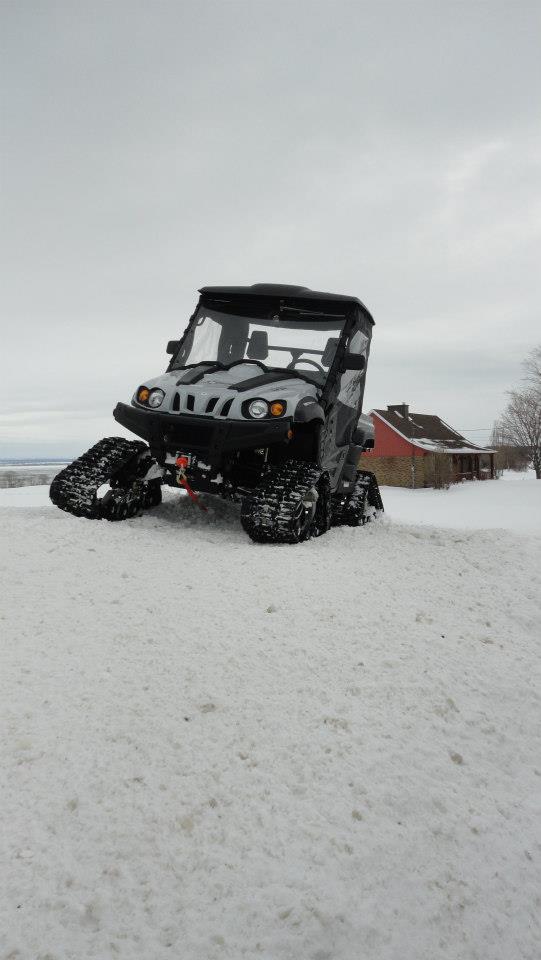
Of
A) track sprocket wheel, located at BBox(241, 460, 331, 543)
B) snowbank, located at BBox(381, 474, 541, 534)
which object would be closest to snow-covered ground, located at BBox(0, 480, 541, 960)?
track sprocket wheel, located at BBox(241, 460, 331, 543)

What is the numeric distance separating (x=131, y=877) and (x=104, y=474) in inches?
176

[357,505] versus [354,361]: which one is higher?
[354,361]

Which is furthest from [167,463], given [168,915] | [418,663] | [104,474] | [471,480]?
[471,480]

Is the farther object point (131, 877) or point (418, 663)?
point (418, 663)

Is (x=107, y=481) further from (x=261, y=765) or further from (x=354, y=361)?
(x=261, y=765)

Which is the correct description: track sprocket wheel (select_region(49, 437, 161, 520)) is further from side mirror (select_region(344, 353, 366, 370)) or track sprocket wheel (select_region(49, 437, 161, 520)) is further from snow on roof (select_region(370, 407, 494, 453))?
snow on roof (select_region(370, 407, 494, 453))

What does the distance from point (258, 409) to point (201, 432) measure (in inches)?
23.0

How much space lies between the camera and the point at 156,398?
6.40 meters

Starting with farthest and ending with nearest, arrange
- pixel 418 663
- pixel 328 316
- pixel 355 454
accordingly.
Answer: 1. pixel 355 454
2. pixel 328 316
3. pixel 418 663

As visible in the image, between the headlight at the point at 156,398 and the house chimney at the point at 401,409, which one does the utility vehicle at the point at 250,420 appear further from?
the house chimney at the point at 401,409

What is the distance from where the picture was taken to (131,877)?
7.14ft

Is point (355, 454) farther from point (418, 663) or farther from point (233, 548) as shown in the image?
point (418, 663)

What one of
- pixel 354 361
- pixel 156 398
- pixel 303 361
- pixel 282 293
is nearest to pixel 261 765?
pixel 156 398

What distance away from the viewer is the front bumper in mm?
5879
